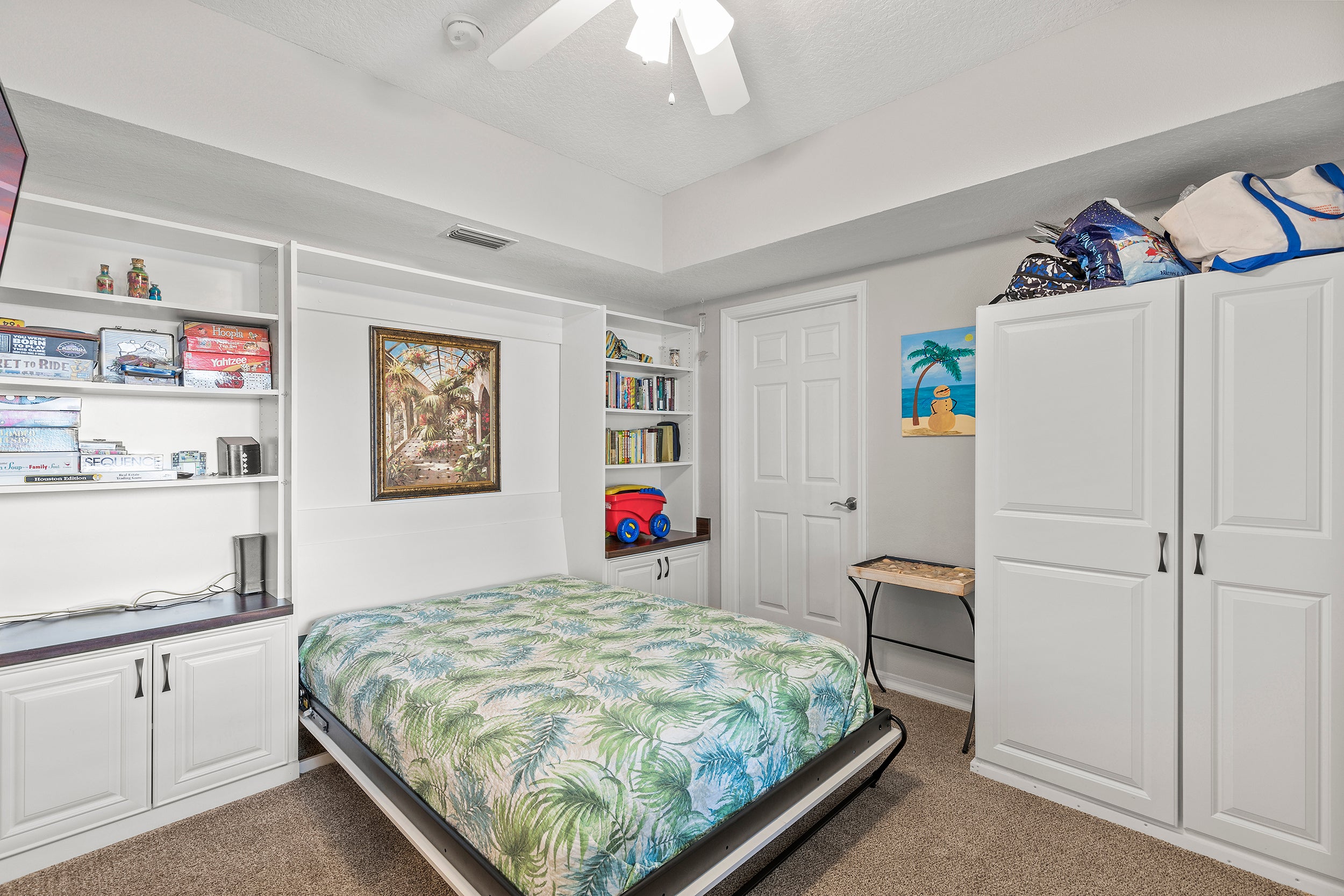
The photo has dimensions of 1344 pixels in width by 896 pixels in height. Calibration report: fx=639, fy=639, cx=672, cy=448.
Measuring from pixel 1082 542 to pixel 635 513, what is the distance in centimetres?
243

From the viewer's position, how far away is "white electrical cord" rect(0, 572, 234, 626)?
2.26 metres

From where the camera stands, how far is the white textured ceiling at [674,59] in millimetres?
2113

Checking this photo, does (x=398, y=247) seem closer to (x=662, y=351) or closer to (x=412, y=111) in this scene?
(x=412, y=111)

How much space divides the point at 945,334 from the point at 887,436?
60 centimetres

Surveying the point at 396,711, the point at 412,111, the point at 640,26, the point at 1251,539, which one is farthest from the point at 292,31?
the point at 1251,539

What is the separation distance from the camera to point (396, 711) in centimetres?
194

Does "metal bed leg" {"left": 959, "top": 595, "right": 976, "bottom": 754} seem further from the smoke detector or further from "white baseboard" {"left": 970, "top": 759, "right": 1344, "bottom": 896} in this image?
the smoke detector

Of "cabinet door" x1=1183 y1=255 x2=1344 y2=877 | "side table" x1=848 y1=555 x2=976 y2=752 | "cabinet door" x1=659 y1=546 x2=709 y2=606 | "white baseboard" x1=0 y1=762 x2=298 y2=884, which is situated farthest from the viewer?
"cabinet door" x1=659 y1=546 x2=709 y2=606

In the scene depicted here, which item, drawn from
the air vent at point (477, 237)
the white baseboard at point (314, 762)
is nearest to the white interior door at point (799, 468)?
the air vent at point (477, 237)

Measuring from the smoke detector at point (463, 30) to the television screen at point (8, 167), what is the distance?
129 cm

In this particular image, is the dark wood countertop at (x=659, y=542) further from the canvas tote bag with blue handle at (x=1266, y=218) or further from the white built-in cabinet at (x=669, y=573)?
the canvas tote bag with blue handle at (x=1266, y=218)

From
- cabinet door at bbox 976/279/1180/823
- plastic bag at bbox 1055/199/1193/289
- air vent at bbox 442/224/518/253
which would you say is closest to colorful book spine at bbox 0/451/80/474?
air vent at bbox 442/224/518/253

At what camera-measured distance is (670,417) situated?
4.54 meters

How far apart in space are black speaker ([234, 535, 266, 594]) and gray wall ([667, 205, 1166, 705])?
2917 millimetres
